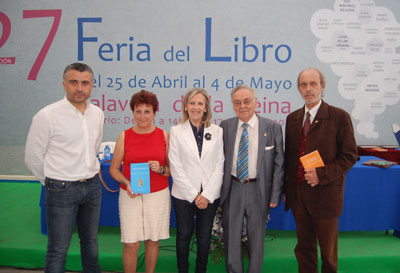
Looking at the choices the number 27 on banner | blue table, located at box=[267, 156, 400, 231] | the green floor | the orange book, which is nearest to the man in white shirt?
the green floor

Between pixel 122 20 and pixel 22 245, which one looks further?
pixel 122 20

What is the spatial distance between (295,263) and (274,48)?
3266mm

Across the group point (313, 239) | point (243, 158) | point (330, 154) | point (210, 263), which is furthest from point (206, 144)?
point (210, 263)

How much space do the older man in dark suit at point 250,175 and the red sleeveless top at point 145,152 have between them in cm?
49

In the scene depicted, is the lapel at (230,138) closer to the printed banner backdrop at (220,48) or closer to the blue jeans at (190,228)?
the blue jeans at (190,228)

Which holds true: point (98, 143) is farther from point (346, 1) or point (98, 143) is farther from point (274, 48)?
point (346, 1)

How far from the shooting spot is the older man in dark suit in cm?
197

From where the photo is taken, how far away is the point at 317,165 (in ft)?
5.85

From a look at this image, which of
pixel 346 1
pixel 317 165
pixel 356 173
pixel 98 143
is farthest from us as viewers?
pixel 346 1

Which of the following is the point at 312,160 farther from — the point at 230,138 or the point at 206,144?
the point at 206,144

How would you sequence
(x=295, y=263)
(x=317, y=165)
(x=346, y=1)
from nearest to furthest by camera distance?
(x=317, y=165) < (x=295, y=263) < (x=346, y=1)

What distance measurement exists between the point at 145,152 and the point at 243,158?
72 cm

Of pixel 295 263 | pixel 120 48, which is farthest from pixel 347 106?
pixel 120 48

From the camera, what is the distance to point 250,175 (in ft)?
6.56
